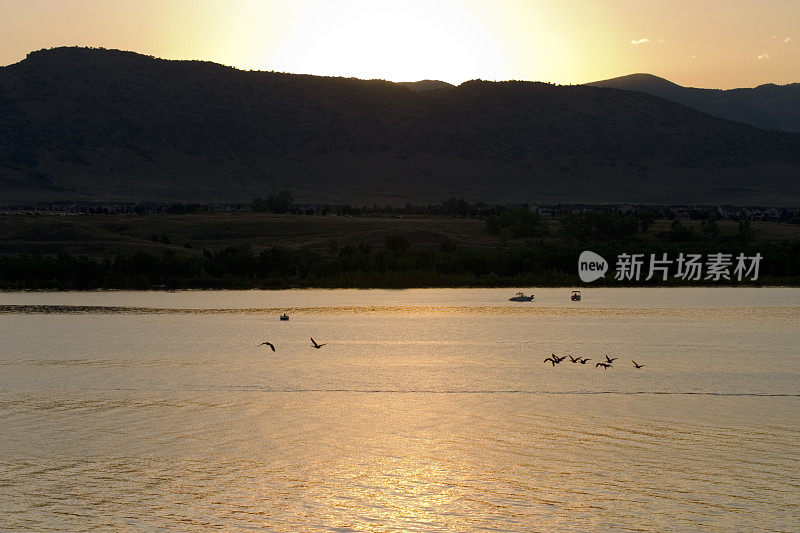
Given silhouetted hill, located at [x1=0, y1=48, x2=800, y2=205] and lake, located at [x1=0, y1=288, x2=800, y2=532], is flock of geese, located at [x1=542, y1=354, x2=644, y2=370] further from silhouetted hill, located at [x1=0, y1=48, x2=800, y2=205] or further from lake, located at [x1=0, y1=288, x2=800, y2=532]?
silhouetted hill, located at [x1=0, y1=48, x2=800, y2=205]

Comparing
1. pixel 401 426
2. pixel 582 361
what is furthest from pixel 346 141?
pixel 401 426

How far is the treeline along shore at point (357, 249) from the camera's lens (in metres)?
60.6

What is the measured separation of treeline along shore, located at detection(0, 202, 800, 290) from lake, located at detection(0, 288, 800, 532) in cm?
1976

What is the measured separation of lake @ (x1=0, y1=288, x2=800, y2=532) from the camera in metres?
15.3

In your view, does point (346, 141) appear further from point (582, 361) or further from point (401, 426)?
point (401, 426)

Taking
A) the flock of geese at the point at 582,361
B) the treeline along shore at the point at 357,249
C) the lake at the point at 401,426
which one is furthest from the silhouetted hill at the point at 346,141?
the flock of geese at the point at 582,361

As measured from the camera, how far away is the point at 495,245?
79500 mm

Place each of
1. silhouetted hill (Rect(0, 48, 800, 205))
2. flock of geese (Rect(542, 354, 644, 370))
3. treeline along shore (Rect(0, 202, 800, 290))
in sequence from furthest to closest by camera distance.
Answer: silhouetted hill (Rect(0, 48, 800, 205)), treeline along shore (Rect(0, 202, 800, 290)), flock of geese (Rect(542, 354, 644, 370))

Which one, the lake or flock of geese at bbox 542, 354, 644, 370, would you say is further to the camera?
flock of geese at bbox 542, 354, 644, 370

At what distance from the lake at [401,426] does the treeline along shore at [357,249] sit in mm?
19765

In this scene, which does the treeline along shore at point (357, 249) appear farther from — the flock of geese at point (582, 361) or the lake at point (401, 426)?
the flock of geese at point (582, 361)

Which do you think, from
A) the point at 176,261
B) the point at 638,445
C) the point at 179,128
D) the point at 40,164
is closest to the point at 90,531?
the point at 638,445

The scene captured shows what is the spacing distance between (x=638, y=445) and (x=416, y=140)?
151252mm

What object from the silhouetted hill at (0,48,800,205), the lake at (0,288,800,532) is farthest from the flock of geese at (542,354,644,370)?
the silhouetted hill at (0,48,800,205)
